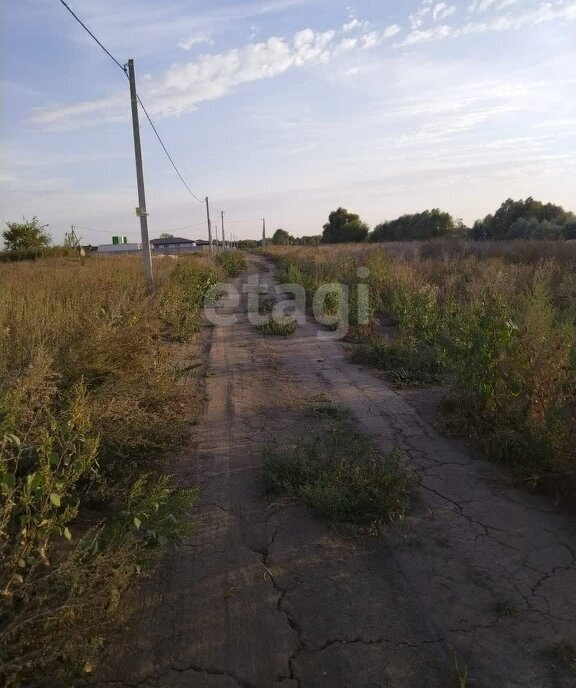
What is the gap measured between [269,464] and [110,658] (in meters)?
1.85

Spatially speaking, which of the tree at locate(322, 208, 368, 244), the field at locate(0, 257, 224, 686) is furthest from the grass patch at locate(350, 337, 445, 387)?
the tree at locate(322, 208, 368, 244)

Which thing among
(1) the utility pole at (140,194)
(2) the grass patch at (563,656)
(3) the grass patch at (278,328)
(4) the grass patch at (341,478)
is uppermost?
(1) the utility pole at (140,194)

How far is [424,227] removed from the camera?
4306cm

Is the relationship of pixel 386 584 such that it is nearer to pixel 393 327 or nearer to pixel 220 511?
pixel 220 511

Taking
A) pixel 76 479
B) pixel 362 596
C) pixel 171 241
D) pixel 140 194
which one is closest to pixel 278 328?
pixel 140 194

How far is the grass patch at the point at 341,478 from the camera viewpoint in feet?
11.0

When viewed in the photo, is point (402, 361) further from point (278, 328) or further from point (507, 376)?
point (278, 328)

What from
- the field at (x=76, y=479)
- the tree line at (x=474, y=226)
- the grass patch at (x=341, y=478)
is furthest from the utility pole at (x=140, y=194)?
the tree line at (x=474, y=226)

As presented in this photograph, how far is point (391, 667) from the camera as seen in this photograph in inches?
→ 86.6

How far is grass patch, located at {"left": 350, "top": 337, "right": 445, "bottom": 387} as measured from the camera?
6.65 metres

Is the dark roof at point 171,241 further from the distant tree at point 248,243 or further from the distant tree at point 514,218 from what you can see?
the distant tree at point 514,218

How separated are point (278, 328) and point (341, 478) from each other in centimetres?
647

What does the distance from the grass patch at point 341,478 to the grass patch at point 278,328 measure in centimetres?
547

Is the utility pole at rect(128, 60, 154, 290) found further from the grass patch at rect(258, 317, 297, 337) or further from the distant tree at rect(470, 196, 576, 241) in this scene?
the distant tree at rect(470, 196, 576, 241)
